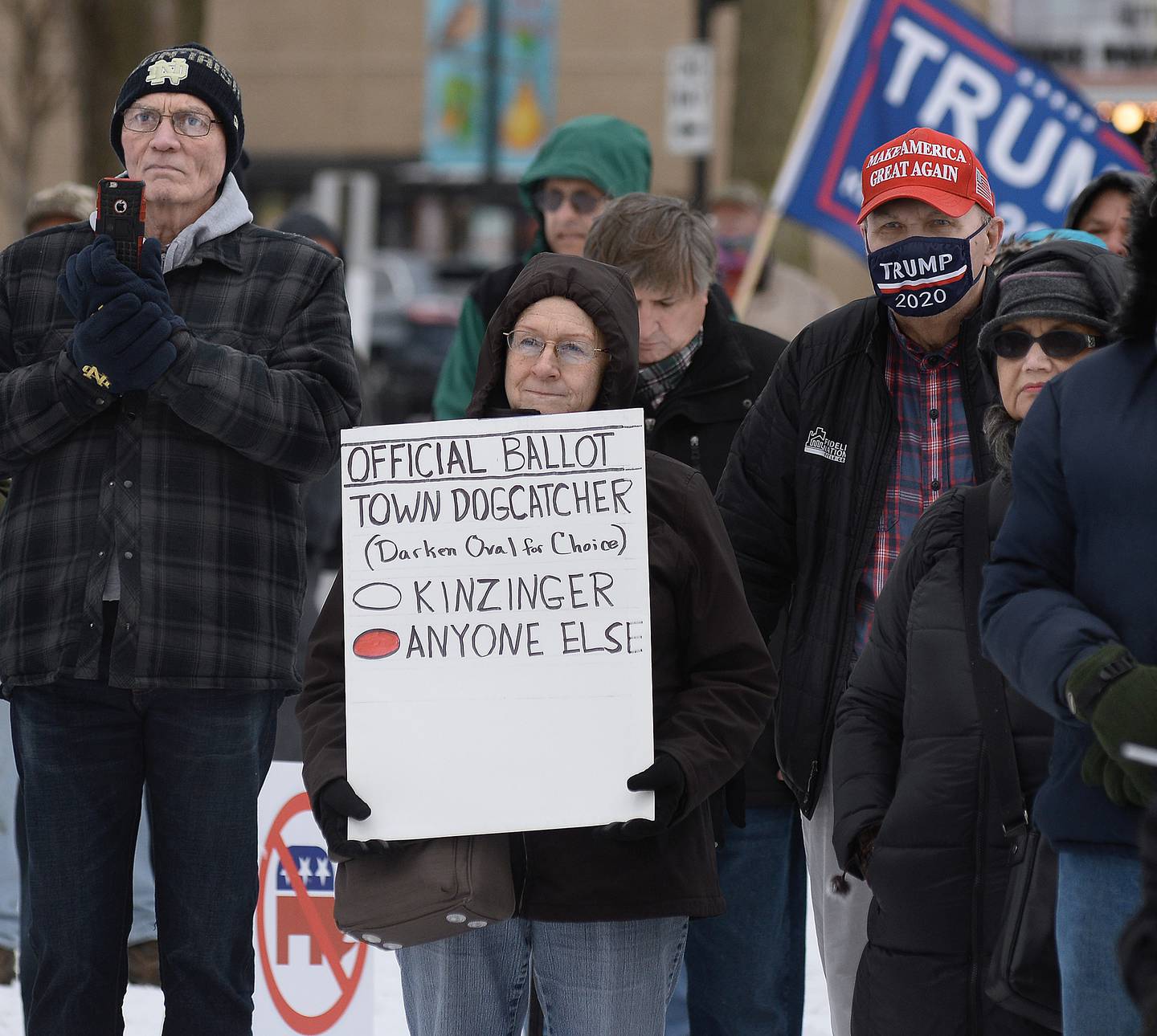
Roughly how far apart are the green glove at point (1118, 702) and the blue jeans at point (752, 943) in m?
1.60

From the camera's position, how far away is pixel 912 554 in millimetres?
3242

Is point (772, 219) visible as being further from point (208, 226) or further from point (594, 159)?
point (208, 226)

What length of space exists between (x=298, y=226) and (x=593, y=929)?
360cm

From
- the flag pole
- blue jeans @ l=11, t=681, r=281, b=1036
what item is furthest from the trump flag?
blue jeans @ l=11, t=681, r=281, b=1036

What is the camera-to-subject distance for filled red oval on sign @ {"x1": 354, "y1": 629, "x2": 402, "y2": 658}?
3021mm

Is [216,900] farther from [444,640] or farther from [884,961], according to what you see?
[884,961]

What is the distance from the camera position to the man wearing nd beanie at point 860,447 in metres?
3.64

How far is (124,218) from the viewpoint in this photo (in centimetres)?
338

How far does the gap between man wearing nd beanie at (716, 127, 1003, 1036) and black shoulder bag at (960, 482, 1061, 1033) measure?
503 mm

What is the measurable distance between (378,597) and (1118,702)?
4.01 feet

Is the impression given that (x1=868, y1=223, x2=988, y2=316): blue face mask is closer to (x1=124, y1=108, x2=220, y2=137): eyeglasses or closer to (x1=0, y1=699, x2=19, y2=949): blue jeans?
(x1=124, y1=108, x2=220, y2=137): eyeglasses

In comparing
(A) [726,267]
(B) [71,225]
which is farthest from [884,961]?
(A) [726,267]

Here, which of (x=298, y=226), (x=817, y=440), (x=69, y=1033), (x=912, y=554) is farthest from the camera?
(x=298, y=226)

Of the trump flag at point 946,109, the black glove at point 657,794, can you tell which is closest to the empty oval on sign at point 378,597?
the black glove at point 657,794
